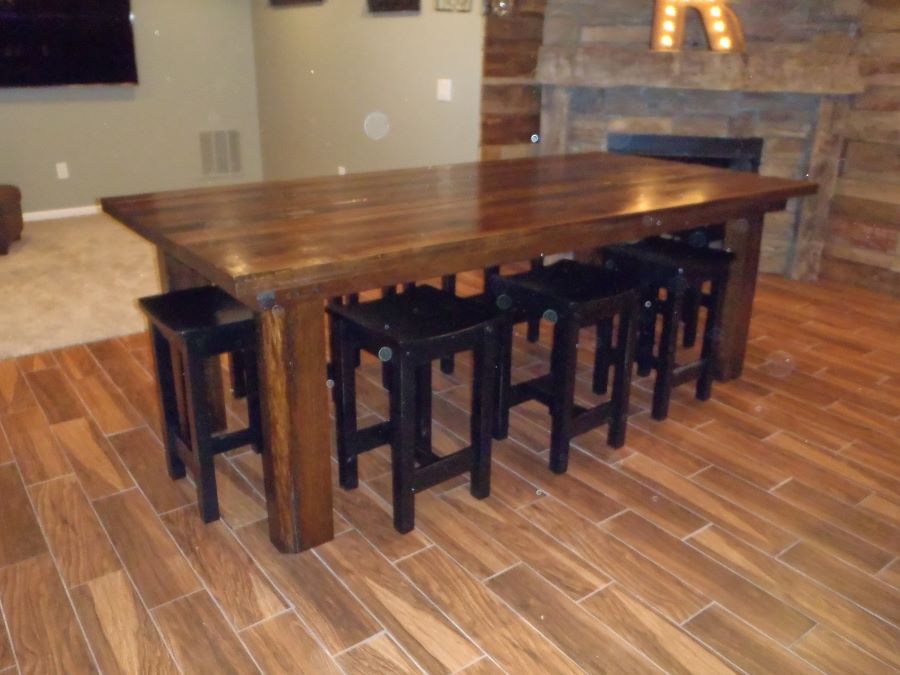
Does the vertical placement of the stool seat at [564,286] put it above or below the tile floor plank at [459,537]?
above

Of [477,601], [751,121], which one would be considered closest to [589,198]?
[477,601]

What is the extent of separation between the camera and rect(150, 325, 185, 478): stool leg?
2.19 metres

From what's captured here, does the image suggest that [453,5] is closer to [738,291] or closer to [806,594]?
[738,291]

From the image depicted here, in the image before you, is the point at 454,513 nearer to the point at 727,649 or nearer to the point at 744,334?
A: the point at 727,649

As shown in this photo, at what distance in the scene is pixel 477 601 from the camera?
6.14 ft

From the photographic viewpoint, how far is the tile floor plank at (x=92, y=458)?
91.7 inches

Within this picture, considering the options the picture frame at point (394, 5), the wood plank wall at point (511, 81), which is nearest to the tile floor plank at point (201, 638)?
the wood plank wall at point (511, 81)

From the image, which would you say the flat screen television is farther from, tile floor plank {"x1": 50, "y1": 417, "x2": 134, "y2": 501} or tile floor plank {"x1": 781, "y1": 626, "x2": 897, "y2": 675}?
tile floor plank {"x1": 781, "y1": 626, "x2": 897, "y2": 675}

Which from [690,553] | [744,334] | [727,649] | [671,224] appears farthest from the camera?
[744,334]

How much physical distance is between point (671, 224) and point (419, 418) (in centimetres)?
99

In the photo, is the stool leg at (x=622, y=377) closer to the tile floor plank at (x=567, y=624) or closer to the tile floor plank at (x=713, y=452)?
the tile floor plank at (x=713, y=452)

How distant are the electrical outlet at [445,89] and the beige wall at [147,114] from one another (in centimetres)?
236

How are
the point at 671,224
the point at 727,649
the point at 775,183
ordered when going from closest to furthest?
the point at 727,649, the point at 671,224, the point at 775,183

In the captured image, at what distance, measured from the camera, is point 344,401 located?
2.21 metres
